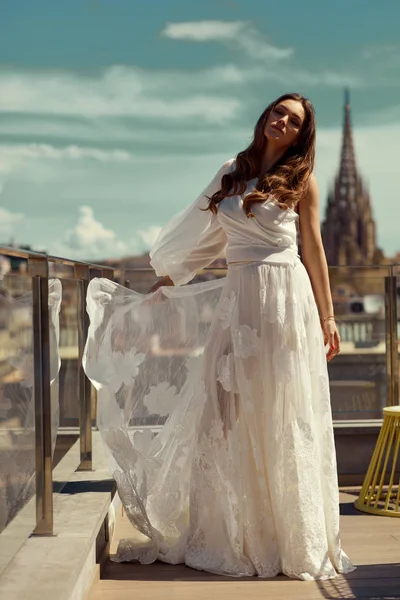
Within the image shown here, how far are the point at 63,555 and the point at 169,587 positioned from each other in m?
0.42

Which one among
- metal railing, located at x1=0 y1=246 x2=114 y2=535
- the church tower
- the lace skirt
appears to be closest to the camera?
metal railing, located at x1=0 y1=246 x2=114 y2=535

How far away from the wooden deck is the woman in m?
0.06

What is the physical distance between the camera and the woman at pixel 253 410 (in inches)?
130

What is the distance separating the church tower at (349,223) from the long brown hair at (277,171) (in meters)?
90.9

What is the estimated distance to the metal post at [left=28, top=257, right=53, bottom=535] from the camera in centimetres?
295

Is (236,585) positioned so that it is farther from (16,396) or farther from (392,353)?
(392,353)

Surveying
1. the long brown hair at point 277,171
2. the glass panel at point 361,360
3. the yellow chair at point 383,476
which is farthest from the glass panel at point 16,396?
the glass panel at point 361,360

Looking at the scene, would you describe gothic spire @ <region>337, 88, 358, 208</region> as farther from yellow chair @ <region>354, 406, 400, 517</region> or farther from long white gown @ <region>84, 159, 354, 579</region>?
long white gown @ <region>84, 159, 354, 579</region>

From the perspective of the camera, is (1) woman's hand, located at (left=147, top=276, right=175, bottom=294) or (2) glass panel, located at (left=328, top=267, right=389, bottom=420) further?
(2) glass panel, located at (left=328, top=267, right=389, bottom=420)

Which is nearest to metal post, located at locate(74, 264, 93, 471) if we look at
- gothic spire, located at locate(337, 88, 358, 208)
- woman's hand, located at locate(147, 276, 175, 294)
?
woman's hand, located at locate(147, 276, 175, 294)

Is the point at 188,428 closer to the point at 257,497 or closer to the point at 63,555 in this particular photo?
the point at 257,497

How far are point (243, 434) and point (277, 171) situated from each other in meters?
0.82

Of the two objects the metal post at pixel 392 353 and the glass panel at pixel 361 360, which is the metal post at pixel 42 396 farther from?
the metal post at pixel 392 353

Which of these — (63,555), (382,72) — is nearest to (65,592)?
(63,555)
